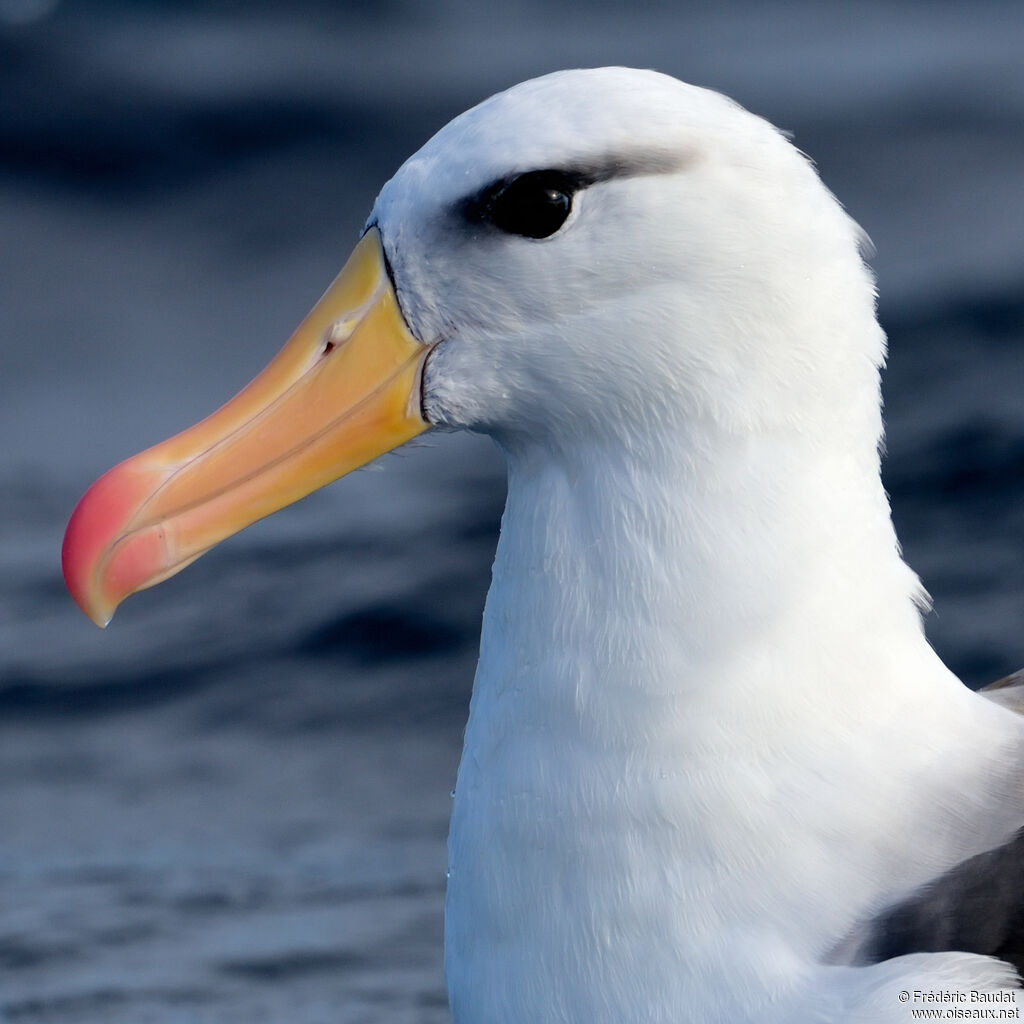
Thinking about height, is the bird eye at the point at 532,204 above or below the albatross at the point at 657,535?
above

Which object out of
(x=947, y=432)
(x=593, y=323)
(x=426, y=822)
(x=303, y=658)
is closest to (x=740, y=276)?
(x=593, y=323)

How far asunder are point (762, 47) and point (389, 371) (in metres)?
5.39

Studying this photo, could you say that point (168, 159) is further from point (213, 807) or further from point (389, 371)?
point (389, 371)

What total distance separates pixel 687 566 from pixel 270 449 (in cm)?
71

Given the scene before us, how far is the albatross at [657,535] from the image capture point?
2.91 meters

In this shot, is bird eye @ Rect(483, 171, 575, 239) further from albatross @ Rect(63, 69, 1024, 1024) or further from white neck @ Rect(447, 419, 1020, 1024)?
A: white neck @ Rect(447, 419, 1020, 1024)

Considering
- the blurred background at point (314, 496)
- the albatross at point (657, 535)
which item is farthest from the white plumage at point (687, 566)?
the blurred background at point (314, 496)

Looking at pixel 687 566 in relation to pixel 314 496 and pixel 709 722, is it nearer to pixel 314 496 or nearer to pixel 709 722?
pixel 709 722

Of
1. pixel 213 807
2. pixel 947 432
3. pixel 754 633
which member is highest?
pixel 947 432

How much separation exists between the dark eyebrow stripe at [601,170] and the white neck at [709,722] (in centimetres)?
41

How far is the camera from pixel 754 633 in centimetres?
298

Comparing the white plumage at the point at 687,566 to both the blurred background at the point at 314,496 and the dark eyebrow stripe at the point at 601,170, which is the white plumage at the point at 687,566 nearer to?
the dark eyebrow stripe at the point at 601,170

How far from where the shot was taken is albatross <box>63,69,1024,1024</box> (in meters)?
2.91

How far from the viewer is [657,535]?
9.80 ft
